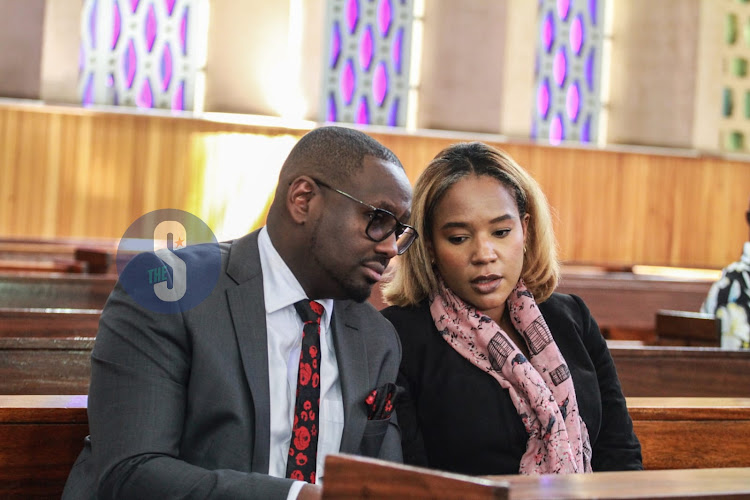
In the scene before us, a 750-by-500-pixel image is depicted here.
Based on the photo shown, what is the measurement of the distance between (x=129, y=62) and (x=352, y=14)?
8.02 feet

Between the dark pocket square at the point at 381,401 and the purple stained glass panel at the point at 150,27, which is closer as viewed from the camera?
the dark pocket square at the point at 381,401

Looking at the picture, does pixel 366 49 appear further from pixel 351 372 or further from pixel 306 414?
pixel 306 414

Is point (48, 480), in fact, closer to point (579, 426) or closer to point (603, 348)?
point (579, 426)

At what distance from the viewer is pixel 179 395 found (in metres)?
1.64

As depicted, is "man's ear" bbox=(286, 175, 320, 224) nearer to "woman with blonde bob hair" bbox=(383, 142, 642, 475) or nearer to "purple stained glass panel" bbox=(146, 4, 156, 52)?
"woman with blonde bob hair" bbox=(383, 142, 642, 475)

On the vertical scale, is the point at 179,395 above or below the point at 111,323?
below

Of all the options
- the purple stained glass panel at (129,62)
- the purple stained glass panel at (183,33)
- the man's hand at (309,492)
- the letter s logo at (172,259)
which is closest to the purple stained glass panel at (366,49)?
the purple stained glass panel at (183,33)

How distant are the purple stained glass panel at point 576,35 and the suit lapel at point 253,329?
353 inches

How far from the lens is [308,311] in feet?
6.02

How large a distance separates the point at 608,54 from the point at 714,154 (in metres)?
1.74

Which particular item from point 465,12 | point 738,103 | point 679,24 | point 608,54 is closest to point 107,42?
point 465,12

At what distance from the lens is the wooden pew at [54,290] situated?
167 inches

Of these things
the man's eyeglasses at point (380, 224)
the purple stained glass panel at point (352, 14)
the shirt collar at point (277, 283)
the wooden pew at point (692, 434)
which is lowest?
the wooden pew at point (692, 434)

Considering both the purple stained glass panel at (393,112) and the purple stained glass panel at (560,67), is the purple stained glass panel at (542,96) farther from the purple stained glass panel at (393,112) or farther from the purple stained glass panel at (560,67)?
the purple stained glass panel at (393,112)
